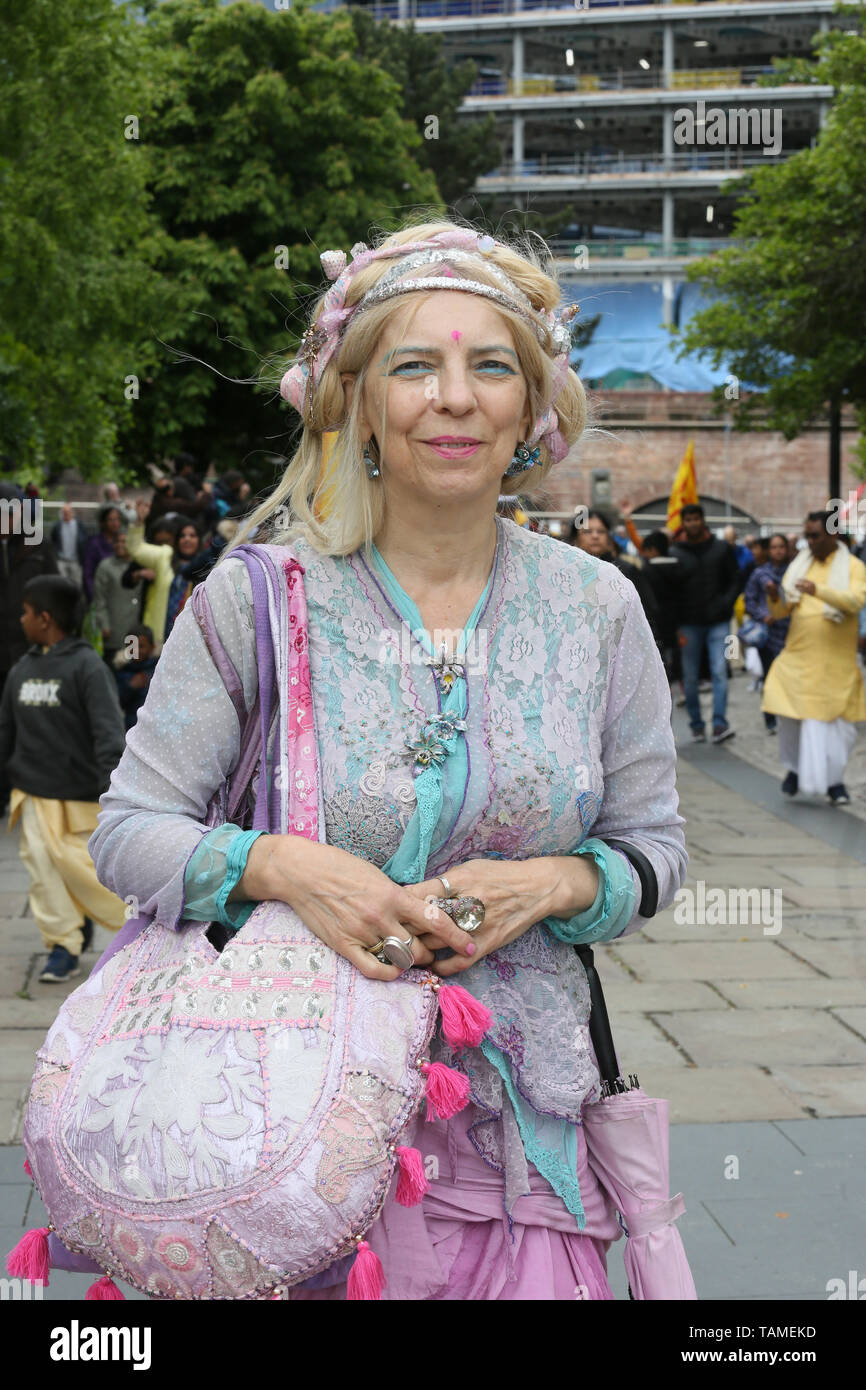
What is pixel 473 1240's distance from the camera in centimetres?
217

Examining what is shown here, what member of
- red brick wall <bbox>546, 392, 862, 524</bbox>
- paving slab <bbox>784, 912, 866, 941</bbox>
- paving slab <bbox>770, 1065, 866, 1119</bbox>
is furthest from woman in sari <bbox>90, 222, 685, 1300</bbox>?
red brick wall <bbox>546, 392, 862, 524</bbox>

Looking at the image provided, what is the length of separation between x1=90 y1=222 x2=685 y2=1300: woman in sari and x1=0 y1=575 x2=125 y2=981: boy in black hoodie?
439 cm

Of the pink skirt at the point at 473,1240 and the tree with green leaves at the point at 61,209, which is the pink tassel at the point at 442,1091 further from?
the tree with green leaves at the point at 61,209

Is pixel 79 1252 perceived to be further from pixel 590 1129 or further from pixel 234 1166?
pixel 590 1129

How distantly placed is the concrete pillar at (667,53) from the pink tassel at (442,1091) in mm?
66570

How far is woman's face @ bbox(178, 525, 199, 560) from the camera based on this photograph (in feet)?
35.4

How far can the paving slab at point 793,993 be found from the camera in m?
6.40

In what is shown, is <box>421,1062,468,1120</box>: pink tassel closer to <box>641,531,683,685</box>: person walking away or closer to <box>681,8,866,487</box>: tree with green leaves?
<box>641,531,683,685</box>: person walking away

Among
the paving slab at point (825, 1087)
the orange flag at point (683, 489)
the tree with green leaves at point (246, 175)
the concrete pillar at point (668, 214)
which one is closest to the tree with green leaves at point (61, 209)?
the orange flag at point (683, 489)

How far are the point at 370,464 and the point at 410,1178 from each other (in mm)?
962

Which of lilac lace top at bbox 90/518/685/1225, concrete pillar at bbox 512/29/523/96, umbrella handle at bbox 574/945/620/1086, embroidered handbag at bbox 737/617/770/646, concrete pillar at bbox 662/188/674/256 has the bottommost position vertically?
embroidered handbag at bbox 737/617/770/646
